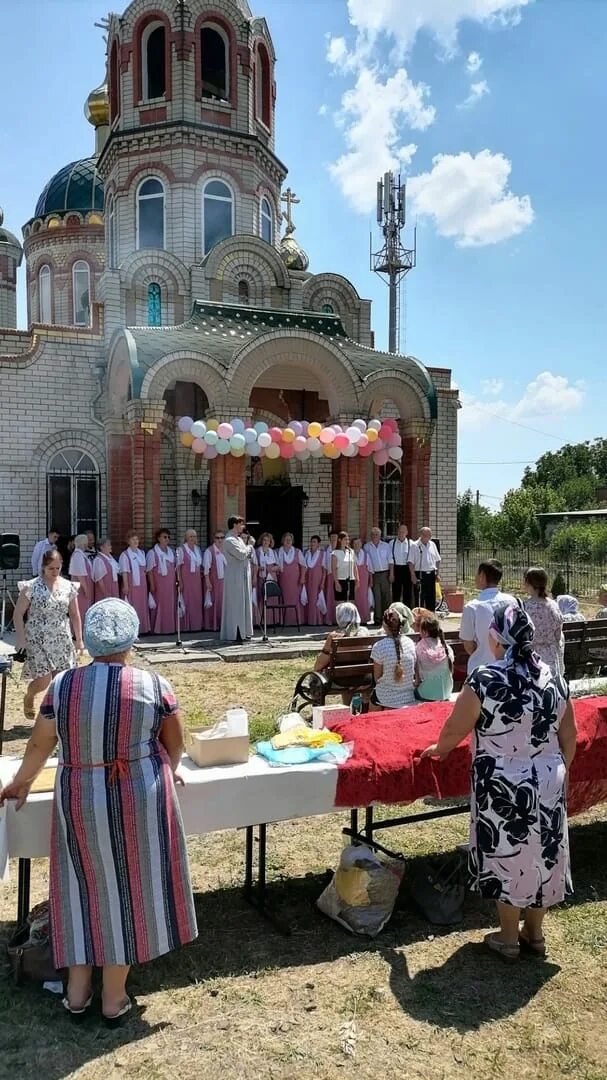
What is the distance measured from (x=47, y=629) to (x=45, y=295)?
22.5m

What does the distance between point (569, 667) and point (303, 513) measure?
9.83 metres

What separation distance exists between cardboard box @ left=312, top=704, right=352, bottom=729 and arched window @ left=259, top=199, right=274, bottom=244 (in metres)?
16.6

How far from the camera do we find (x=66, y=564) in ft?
47.9

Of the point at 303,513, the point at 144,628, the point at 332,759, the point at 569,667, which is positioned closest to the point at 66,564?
the point at 144,628

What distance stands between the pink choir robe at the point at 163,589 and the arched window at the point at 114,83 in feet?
39.8

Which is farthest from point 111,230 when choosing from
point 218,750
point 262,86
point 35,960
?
point 35,960

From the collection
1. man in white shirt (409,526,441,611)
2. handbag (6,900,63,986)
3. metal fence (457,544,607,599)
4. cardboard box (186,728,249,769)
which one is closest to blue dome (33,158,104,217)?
metal fence (457,544,607,599)

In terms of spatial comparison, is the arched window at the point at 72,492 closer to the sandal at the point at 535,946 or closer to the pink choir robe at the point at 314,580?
the pink choir robe at the point at 314,580

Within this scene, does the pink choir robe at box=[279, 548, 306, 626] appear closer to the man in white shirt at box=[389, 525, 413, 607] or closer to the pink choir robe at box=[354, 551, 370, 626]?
the pink choir robe at box=[354, 551, 370, 626]

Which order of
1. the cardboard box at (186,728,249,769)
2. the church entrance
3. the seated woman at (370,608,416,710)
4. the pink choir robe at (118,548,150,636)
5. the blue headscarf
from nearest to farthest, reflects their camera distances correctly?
1. the blue headscarf
2. the cardboard box at (186,728,249,769)
3. the seated woman at (370,608,416,710)
4. the pink choir robe at (118,548,150,636)
5. the church entrance

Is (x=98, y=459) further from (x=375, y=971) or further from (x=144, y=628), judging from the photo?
(x=375, y=971)

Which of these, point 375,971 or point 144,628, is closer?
point 375,971

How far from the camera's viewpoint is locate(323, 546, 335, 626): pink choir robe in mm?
13859

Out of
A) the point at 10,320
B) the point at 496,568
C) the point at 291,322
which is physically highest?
the point at 10,320
